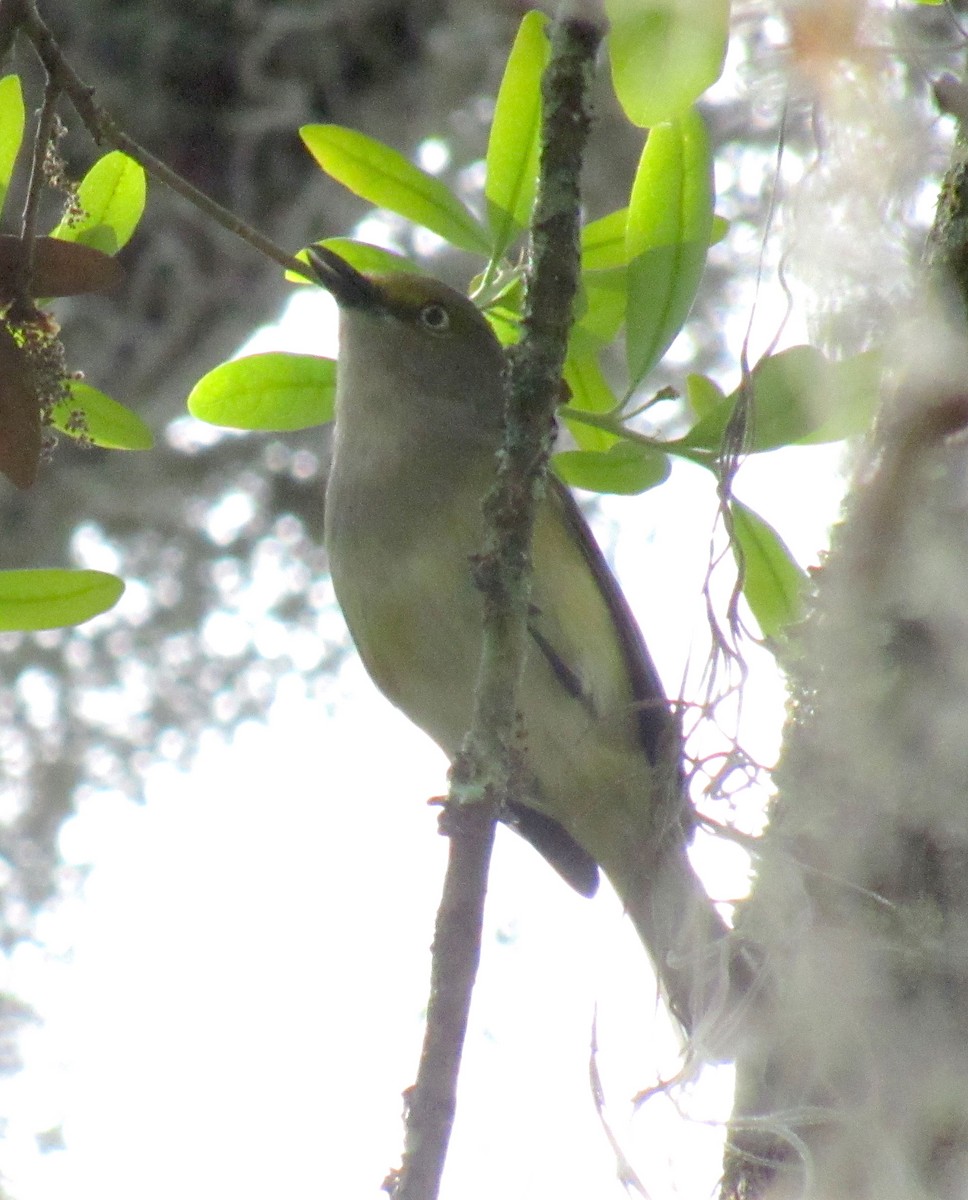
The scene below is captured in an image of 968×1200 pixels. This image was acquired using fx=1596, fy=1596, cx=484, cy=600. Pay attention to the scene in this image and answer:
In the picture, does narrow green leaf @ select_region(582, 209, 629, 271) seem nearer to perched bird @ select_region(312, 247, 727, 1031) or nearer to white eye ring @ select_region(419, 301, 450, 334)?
perched bird @ select_region(312, 247, 727, 1031)

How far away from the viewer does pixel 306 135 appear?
2.38 m

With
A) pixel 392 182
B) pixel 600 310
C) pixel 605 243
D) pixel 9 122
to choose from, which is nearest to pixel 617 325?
pixel 600 310

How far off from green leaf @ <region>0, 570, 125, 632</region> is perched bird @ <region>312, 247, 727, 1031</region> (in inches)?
42.1

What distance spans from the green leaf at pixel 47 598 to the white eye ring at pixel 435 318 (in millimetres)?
1749

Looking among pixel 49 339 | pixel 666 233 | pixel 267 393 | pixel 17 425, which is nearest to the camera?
pixel 17 425

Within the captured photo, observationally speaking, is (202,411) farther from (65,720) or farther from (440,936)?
(65,720)

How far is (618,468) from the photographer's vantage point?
7.72 ft

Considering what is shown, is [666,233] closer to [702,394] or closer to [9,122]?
[702,394]

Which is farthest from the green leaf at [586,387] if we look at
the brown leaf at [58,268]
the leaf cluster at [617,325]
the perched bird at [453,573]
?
the brown leaf at [58,268]

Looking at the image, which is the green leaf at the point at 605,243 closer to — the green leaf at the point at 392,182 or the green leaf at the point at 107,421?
the green leaf at the point at 392,182

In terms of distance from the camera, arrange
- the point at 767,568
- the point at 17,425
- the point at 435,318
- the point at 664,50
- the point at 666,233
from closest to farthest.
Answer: the point at 664,50 → the point at 17,425 → the point at 666,233 → the point at 767,568 → the point at 435,318

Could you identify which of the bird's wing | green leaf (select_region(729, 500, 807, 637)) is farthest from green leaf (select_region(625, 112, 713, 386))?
the bird's wing

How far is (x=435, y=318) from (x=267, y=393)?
126cm

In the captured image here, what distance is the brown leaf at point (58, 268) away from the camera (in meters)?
1.90
